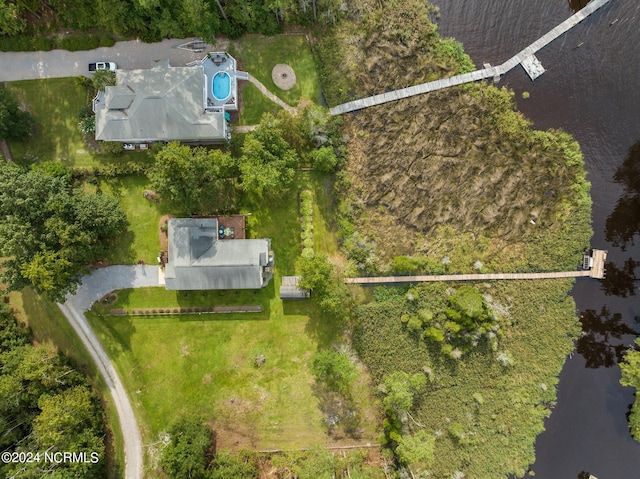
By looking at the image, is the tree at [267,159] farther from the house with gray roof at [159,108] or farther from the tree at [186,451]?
the tree at [186,451]

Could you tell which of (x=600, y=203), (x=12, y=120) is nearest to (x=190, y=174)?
(x=12, y=120)

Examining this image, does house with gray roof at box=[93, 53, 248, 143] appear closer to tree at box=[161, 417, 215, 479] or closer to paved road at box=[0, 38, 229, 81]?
paved road at box=[0, 38, 229, 81]

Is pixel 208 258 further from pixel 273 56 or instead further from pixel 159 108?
pixel 273 56

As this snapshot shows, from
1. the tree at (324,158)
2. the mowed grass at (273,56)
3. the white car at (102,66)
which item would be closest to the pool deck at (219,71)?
the mowed grass at (273,56)

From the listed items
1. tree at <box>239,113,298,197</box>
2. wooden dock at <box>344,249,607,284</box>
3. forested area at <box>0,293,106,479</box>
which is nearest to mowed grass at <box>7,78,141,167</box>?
tree at <box>239,113,298,197</box>

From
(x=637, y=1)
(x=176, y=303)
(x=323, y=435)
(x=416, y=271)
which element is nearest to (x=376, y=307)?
(x=416, y=271)

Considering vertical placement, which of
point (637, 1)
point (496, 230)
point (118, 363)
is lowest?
point (118, 363)

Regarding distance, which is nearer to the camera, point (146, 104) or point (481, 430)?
point (146, 104)

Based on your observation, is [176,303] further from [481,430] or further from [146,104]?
[481,430]
